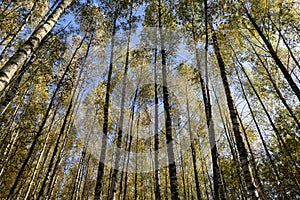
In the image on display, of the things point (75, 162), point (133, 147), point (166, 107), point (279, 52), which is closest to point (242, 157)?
point (166, 107)

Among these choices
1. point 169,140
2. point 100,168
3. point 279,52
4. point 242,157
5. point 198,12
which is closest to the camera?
point 242,157

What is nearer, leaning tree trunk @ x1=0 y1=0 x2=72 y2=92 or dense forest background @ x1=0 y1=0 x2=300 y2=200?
leaning tree trunk @ x1=0 y1=0 x2=72 y2=92

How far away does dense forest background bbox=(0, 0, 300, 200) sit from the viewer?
22.9ft

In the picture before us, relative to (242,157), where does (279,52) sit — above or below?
above

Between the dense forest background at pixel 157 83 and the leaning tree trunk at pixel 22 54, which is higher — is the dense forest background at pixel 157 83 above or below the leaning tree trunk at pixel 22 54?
above

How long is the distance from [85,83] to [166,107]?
26.0ft

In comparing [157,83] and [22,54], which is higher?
[157,83]

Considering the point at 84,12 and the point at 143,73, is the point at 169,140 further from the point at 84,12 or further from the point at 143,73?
the point at 143,73

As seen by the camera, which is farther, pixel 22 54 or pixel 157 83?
pixel 157 83

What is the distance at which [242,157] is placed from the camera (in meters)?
4.18

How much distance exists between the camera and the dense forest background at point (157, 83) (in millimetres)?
6973

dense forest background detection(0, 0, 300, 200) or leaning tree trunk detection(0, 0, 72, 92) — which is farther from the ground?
dense forest background detection(0, 0, 300, 200)

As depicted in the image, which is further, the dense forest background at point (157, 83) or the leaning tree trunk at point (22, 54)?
the dense forest background at point (157, 83)

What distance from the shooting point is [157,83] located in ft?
34.1
